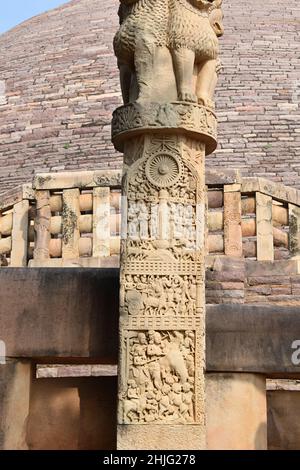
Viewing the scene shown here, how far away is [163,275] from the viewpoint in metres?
4.83

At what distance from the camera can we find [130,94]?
5.19 metres

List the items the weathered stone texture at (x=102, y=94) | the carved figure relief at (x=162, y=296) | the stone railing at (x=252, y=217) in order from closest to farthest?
the carved figure relief at (x=162, y=296) → the stone railing at (x=252, y=217) → the weathered stone texture at (x=102, y=94)

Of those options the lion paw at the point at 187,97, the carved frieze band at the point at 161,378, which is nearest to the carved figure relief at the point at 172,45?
the lion paw at the point at 187,97

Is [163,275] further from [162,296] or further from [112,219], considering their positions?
[112,219]

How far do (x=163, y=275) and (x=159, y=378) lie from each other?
22.7 inches

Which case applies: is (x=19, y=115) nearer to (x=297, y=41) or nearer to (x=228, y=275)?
(x=297, y=41)

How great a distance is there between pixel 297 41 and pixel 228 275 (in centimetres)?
913

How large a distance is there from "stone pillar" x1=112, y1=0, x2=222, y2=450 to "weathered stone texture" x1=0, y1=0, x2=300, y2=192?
281 inches

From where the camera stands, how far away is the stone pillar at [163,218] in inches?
185

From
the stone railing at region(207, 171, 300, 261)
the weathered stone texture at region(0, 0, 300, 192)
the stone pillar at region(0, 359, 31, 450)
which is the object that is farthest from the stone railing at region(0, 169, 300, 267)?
the stone pillar at region(0, 359, 31, 450)

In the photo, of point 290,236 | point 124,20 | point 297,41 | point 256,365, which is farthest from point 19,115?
point 256,365

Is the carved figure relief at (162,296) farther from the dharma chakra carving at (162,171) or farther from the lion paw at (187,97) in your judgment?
the lion paw at (187,97)

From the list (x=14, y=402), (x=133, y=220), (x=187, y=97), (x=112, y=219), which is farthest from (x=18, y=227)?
(x=187, y=97)
